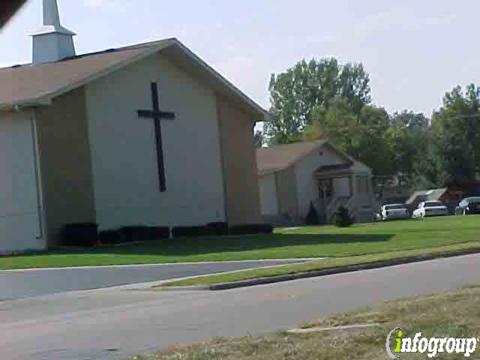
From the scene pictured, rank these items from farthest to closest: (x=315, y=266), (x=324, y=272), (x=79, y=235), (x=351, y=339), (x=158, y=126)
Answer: (x=158, y=126) → (x=79, y=235) → (x=315, y=266) → (x=324, y=272) → (x=351, y=339)

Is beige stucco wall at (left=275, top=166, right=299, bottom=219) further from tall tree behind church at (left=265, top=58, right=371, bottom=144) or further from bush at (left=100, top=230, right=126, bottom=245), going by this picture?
tall tree behind church at (left=265, top=58, right=371, bottom=144)

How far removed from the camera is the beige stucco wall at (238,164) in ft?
162

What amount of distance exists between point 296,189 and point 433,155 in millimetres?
27570

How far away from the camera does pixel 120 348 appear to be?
1180cm

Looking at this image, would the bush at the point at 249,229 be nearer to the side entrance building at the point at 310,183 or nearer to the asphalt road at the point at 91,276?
the asphalt road at the point at 91,276

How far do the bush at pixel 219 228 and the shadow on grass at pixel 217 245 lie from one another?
3.45 m

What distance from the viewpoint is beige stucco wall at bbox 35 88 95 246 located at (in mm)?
40125

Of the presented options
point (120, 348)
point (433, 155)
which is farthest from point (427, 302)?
point (433, 155)

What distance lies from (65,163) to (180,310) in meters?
25.2

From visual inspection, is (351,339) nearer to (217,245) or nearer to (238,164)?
(217,245)

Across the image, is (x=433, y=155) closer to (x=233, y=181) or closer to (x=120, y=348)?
(x=233, y=181)

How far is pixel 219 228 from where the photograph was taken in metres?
46.9

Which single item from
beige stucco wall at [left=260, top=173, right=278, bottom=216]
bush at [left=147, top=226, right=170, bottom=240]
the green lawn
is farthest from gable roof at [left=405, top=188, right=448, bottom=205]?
the green lawn

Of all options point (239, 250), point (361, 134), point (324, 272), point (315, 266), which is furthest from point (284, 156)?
point (324, 272)
